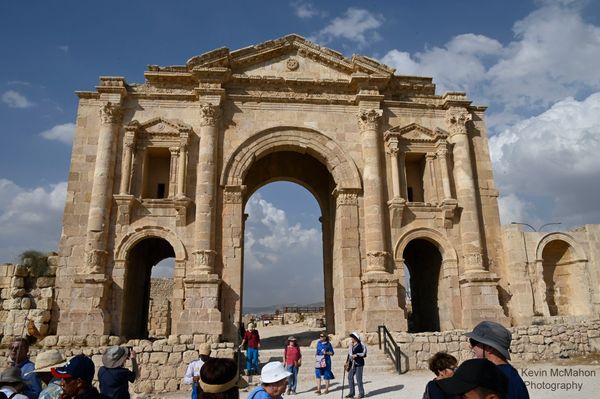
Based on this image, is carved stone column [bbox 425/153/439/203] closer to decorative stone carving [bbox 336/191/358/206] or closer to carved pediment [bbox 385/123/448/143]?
carved pediment [bbox 385/123/448/143]

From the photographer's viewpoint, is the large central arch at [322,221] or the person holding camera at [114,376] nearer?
the person holding camera at [114,376]

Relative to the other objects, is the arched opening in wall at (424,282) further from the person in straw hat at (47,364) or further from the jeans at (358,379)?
the person in straw hat at (47,364)

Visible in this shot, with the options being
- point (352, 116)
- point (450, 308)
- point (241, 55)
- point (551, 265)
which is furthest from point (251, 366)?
point (551, 265)

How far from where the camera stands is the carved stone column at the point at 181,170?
52.5ft

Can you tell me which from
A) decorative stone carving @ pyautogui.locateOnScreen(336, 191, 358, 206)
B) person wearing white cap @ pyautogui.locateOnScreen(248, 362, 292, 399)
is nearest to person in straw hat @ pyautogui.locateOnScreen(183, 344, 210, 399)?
person wearing white cap @ pyautogui.locateOnScreen(248, 362, 292, 399)

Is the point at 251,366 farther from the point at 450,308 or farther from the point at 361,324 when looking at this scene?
the point at 450,308

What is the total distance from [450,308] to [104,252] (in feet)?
39.5

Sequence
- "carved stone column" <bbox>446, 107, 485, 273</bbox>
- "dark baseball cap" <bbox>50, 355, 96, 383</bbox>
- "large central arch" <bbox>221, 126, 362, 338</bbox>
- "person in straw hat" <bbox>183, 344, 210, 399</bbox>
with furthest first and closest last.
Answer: "carved stone column" <bbox>446, 107, 485, 273</bbox>, "large central arch" <bbox>221, 126, 362, 338</bbox>, "person in straw hat" <bbox>183, 344, 210, 399</bbox>, "dark baseball cap" <bbox>50, 355, 96, 383</bbox>

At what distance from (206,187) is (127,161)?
301 cm

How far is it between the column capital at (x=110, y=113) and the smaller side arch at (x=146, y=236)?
13.4ft

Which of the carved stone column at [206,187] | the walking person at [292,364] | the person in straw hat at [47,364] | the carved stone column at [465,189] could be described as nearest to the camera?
the person in straw hat at [47,364]

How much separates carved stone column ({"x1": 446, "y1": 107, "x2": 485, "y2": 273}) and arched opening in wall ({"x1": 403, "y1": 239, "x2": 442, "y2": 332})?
1380 millimetres

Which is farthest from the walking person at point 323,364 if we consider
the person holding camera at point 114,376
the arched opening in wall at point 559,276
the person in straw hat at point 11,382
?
the arched opening in wall at point 559,276

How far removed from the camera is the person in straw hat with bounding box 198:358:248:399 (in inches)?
120
